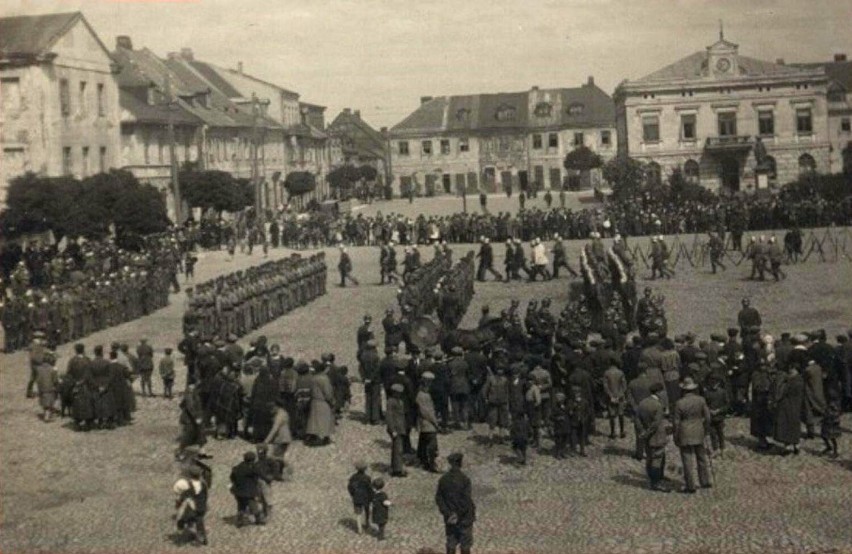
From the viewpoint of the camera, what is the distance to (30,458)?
53.6 feet

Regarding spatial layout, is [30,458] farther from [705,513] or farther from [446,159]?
[446,159]

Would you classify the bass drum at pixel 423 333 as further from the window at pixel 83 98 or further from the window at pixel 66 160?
the window at pixel 83 98

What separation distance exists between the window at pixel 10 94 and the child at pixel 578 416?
1173 inches

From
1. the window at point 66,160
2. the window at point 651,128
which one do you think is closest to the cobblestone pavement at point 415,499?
the window at point 66,160

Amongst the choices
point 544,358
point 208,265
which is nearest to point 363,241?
point 208,265

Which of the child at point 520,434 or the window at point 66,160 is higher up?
the window at point 66,160

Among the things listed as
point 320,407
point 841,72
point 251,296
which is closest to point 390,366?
point 320,407

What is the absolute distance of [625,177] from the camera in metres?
56.9

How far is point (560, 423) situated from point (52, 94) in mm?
30587

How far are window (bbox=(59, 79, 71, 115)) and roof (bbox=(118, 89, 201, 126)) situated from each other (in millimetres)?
9204

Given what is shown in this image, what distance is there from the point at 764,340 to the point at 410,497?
6812 millimetres

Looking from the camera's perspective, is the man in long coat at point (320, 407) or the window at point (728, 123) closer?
the man in long coat at point (320, 407)

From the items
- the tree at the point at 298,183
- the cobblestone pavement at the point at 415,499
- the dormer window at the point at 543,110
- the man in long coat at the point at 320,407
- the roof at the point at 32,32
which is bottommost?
the cobblestone pavement at the point at 415,499

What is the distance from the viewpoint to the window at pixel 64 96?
4164 centimetres
